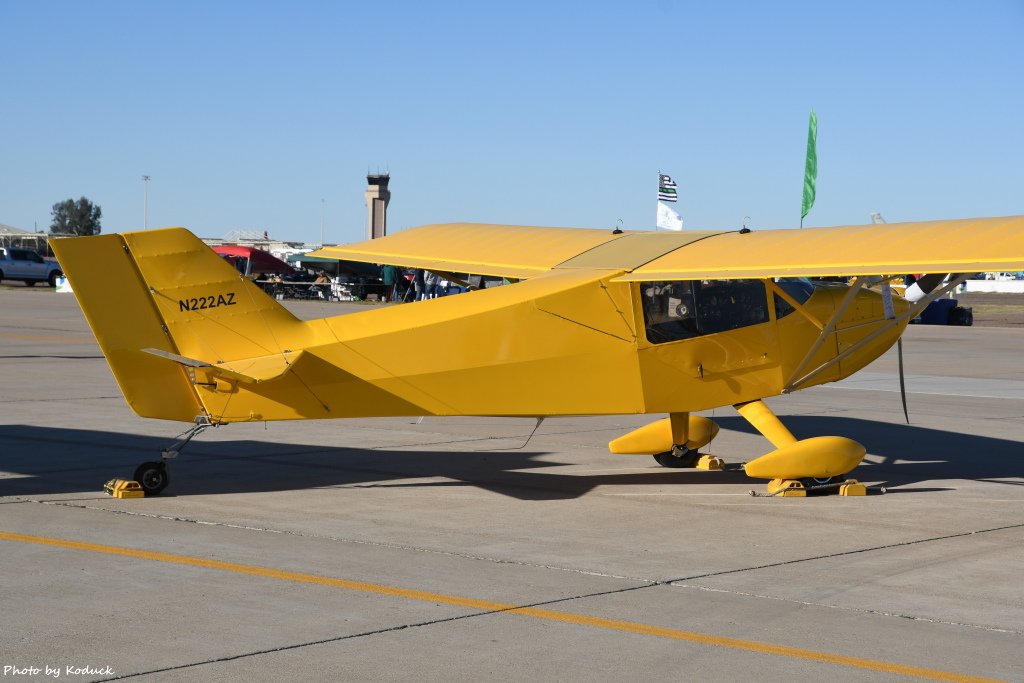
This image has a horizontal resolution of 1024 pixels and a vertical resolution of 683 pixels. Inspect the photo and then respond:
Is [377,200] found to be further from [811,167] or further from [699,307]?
[699,307]

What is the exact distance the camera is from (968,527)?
30.5 ft

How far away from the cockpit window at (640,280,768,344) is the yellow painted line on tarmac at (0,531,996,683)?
4.42 meters

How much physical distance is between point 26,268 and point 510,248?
6051 centimetres

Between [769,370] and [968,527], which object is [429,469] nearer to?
[769,370]

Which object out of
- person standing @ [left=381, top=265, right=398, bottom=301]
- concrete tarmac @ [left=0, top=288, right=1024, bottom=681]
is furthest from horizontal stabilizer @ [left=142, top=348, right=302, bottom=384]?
person standing @ [left=381, top=265, right=398, bottom=301]

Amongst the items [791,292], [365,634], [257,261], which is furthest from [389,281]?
[365,634]

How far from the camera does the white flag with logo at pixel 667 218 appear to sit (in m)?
34.2

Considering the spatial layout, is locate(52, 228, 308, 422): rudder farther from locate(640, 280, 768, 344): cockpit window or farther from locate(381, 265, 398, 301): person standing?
locate(381, 265, 398, 301): person standing

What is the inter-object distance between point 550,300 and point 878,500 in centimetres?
335

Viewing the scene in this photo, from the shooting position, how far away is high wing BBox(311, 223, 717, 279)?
11391 mm

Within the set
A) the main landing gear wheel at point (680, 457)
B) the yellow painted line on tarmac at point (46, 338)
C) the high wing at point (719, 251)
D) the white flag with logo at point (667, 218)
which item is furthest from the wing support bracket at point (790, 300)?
the white flag with logo at point (667, 218)

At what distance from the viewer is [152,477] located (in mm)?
9750

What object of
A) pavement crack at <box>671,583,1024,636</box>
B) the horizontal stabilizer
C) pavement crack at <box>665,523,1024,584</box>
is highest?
the horizontal stabilizer

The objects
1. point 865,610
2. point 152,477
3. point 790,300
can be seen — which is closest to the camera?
point 865,610
